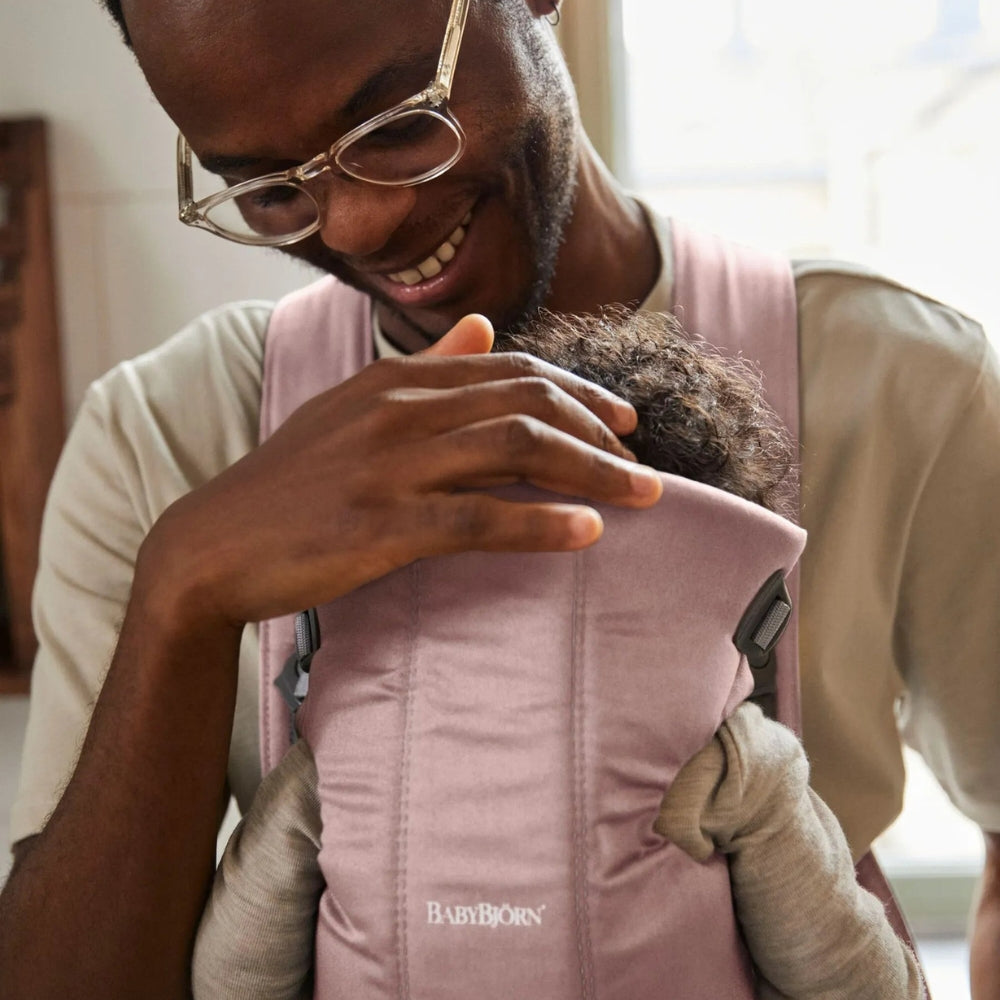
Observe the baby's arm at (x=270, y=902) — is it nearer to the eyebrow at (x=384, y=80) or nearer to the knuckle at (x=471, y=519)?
the knuckle at (x=471, y=519)

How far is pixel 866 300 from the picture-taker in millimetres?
1173

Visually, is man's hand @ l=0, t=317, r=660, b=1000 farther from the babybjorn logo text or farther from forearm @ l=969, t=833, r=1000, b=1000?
forearm @ l=969, t=833, r=1000, b=1000

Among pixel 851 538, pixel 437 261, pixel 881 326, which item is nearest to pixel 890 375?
pixel 881 326

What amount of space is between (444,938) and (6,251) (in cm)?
151

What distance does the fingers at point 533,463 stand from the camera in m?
0.76

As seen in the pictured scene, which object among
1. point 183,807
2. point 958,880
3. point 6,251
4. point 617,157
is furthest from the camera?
point 958,880

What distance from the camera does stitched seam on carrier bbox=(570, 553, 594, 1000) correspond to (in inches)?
30.4

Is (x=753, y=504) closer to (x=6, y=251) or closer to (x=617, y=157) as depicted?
(x=617, y=157)

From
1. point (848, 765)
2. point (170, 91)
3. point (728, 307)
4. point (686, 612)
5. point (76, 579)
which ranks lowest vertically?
point (848, 765)

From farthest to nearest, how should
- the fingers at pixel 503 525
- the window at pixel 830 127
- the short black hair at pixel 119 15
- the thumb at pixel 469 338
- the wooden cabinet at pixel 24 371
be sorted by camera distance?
the window at pixel 830 127, the wooden cabinet at pixel 24 371, the short black hair at pixel 119 15, the thumb at pixel 469 338, the fingers at pixel 503 525

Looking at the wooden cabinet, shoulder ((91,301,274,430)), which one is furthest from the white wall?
shoulder ((91,301,274,430))

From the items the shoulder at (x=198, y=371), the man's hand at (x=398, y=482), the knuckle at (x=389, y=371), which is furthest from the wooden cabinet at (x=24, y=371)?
the knuckle at (x=389, y=371)

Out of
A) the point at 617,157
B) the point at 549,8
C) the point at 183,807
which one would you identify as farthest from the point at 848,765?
the point at 617,157

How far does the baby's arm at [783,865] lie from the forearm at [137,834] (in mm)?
388
